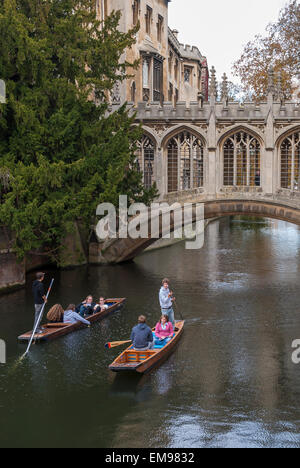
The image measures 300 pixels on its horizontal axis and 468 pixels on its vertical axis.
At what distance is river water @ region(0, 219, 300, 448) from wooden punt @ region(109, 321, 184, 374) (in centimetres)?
23

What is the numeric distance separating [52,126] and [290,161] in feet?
36.7

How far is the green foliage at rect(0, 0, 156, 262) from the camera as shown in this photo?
22297 mm

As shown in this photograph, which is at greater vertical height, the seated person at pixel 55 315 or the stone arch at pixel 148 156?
the stone arch at pixel 148 156

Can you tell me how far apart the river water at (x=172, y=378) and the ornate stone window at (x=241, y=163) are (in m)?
5.24

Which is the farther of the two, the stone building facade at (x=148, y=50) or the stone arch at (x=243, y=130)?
the stone building facade at (x=148, y=50)

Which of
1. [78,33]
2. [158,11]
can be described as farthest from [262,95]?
[78,33]


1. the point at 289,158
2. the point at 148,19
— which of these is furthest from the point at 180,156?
the point at 148,19

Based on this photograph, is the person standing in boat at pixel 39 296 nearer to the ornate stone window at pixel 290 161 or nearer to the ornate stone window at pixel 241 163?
the ornate stone window at pixel 241 163

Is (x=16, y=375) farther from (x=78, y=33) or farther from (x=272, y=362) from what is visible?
(x=78, y=33)

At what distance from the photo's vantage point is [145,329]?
14.4 meters

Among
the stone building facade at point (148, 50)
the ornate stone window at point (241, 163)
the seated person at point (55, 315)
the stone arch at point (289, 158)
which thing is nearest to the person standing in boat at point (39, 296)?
the seated person at point (55, 315)

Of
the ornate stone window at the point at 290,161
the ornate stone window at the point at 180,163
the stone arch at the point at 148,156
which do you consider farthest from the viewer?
the stone arch at the point at 148,156

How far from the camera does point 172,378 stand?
13703 mm

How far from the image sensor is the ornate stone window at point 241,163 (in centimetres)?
2788
